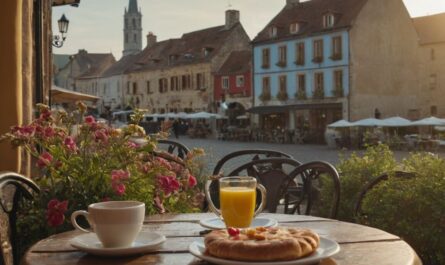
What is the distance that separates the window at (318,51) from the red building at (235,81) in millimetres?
6888

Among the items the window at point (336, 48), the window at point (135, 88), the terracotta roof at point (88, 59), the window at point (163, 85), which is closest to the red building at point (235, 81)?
the window at point (163, 85)

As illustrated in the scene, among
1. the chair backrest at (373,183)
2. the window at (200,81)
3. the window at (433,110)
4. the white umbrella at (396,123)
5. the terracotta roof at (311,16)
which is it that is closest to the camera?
the chair backrest at (373,183)

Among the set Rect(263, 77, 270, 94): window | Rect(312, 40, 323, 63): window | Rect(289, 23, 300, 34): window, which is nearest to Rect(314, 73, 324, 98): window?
Rect(312, 40, 323, 63): window

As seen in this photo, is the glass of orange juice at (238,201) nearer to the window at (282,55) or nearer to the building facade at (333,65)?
the building facade at (333,65)

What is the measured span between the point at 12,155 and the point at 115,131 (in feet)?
7.61

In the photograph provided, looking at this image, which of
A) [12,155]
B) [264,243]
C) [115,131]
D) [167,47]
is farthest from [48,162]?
[167,47]

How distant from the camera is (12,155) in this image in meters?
5.36

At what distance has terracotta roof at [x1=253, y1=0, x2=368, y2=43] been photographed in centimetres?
3928

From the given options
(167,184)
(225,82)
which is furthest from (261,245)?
(225,82)

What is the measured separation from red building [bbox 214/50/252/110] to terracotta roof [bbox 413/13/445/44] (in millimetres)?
13001

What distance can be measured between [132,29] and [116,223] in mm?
102584

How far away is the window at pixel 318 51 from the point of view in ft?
131

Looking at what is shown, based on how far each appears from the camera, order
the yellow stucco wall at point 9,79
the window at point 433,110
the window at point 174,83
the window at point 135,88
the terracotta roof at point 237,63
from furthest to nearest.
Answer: the window at point 135,88, the window at point 174,83, the terracotta roof at point 237,63, the window at point 433,110, the yellow stucco wall at point 9,79

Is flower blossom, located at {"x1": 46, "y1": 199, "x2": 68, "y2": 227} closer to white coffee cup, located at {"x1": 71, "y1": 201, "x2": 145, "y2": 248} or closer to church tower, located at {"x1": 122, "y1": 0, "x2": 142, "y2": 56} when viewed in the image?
white coffee cup, located at {"x1": 71, "y1": 201, "x2": 145, "y2": 248}
